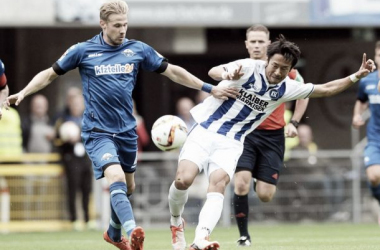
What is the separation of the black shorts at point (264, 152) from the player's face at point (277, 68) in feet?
6.92

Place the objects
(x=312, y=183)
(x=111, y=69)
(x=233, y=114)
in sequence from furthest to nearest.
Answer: (x=312, y=183), (x=233, y=114), (x=111, y=69)

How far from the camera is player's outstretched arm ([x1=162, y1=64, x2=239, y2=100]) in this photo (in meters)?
9.78

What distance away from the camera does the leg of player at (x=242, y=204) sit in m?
11.6

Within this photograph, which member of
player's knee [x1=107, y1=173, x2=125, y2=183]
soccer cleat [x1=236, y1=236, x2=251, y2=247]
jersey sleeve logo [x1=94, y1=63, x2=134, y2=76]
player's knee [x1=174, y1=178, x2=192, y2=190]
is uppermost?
jersey sleeve logo [x1=94, y1=63, x2=134, y2=76]

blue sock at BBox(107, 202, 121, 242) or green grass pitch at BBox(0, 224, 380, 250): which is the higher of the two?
blue sock at BBox(107, 202, 121, 242)

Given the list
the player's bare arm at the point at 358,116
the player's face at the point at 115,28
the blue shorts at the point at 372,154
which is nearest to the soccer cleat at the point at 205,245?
the player's face at the point at 115,28

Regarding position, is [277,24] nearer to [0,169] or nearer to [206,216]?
[0,169]

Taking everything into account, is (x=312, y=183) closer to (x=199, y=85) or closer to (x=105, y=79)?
(x=199, y=85)

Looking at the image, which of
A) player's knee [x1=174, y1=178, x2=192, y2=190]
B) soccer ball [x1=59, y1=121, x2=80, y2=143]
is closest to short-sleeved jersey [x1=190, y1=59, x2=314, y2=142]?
player's knee [x1=174, y1=178, x2=192, y2=190]

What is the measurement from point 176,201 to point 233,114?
39.5 inches

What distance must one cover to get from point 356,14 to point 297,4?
1.09 metres

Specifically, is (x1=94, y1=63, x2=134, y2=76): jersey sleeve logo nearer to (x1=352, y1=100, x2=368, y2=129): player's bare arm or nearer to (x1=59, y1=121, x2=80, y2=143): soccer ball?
(x1=352, y1=100, x2=368, y2=129): player's bare arm

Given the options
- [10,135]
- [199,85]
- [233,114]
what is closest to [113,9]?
[199,85]

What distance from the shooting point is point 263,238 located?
13336mm
